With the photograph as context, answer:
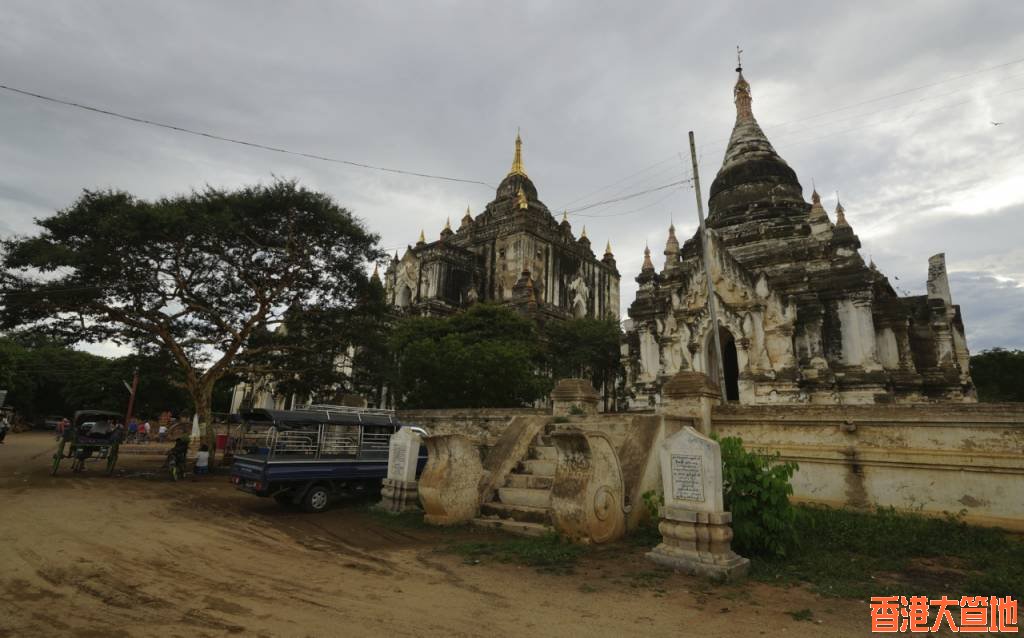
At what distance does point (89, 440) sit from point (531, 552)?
51.3 ft

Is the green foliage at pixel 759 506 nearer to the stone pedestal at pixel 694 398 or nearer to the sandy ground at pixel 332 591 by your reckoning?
the sandy ground at pixel 332 591

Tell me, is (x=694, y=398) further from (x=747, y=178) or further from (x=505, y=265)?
(x=505, y=265)

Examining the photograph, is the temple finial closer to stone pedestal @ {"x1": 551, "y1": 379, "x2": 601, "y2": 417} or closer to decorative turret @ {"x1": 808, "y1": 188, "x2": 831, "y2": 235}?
decorative turret @ {"x1": 808, "y1": 188, "x2": 831, "y2": 235}

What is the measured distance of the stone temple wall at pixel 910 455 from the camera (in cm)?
691

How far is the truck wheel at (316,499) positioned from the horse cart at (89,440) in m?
9.06

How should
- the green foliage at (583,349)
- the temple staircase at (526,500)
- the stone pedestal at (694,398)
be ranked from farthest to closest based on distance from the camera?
the green foliage at (583,349)
the stone pedestal at (694,398)
the temple staircase at (526,500)

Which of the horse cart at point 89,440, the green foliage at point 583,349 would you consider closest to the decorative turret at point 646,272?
the green foliage at point 583,349

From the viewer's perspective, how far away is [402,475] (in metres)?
10.1

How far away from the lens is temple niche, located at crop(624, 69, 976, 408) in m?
15.1

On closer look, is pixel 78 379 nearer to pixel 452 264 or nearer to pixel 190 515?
pixel 452 264

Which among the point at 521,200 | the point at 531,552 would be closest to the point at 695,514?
the point at 531,552

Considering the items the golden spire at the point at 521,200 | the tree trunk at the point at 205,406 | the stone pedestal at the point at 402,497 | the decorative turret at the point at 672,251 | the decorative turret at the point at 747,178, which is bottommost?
the stone pedestal at the point at 402,497

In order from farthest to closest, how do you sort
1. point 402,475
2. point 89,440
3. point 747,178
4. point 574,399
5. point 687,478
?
point 747,178 → point 89,440 → point 574,399 → point 402,475 → point 687,478

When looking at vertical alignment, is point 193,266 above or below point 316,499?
above
